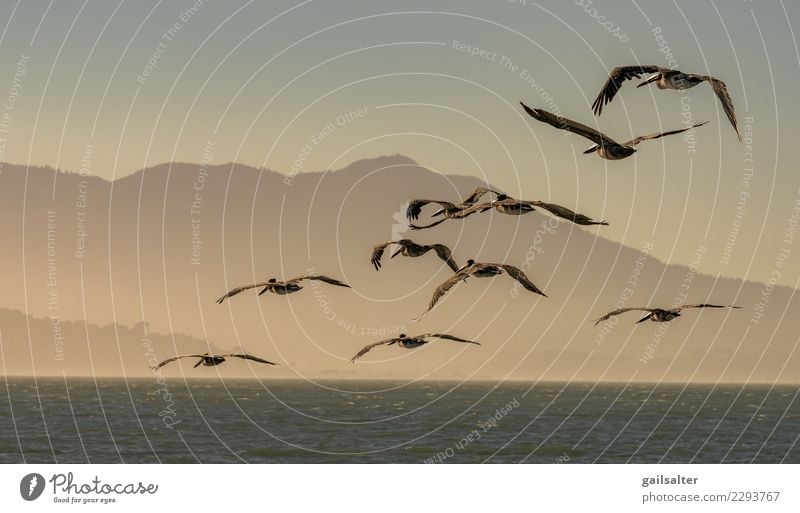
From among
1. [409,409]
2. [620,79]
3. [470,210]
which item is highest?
[620,79]

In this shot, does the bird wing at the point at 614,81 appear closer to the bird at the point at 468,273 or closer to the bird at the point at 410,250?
the bird at the point at 468,273

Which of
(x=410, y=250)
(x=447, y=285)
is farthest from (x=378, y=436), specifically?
(x=447, y=285)

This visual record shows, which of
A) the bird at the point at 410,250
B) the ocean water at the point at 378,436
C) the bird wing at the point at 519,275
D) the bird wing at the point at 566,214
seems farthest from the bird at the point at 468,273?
the ocean water at the point at 378,436

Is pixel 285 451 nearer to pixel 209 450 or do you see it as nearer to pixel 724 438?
pixel 209 450

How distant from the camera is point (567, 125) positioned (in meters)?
29.6

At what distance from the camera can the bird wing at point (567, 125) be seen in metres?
27.9

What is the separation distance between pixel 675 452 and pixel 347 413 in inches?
2507

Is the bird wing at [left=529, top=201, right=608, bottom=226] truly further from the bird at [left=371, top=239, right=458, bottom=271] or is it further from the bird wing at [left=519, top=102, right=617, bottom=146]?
the bird at [left=371, top=239, right=458, bottom=271]

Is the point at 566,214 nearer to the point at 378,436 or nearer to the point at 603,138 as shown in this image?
the point at 603,138

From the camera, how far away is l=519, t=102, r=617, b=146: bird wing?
27.9 meters

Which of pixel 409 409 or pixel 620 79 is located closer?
pixel 620 79
